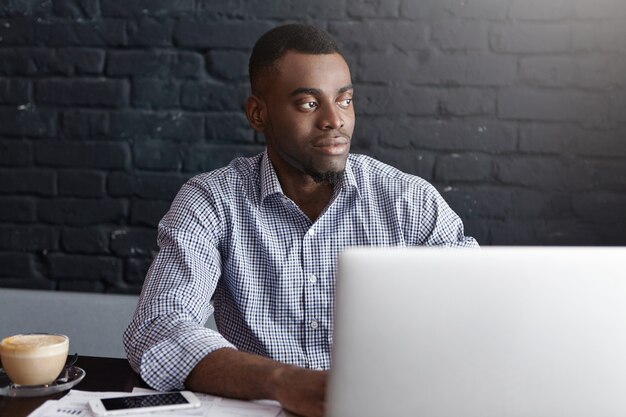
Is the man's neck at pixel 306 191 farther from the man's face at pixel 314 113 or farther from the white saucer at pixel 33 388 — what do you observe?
the white saucer at pixel 33 388

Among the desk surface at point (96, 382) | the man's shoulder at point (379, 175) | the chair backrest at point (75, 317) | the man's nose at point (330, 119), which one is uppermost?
the man's nose at point (330, 119)

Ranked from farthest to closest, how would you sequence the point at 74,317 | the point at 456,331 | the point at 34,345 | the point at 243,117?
1. the point at 243,117
2. the point at 74,317
3. the point at 34,345
4. the point at 456,331

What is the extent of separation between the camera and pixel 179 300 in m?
1.49

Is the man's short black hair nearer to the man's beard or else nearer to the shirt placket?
the man's beard

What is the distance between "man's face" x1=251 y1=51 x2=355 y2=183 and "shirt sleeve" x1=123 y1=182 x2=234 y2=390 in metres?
0.23

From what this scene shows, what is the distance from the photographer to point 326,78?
1.75 metres

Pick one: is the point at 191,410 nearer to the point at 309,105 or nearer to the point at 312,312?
the point at 312,312

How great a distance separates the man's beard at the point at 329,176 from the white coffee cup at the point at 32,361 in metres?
0.69

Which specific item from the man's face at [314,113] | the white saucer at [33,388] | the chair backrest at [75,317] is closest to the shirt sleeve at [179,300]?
the white saucer at [33,388]

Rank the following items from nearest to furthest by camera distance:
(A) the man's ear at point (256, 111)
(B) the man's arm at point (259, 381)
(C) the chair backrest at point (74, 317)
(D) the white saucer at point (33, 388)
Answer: (B) the man's arm at point (259, 381)
(D) the white saucer at point (33, 388)
(A) the man's ear at point (256, 111)
(C) the chair backrest at point (74, 317)

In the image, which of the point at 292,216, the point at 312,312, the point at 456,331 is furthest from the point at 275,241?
the point at 456,331

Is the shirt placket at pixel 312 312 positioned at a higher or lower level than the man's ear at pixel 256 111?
lower

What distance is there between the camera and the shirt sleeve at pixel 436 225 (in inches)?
70.7

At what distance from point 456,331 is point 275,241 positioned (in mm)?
918
